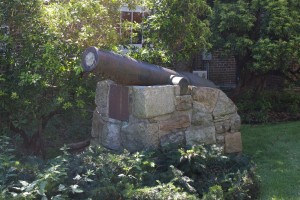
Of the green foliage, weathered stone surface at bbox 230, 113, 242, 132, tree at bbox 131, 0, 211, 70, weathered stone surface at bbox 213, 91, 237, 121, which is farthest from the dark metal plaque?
the green foliage

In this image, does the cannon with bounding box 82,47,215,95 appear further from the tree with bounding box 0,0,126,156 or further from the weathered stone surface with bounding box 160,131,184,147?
the tree with bounding box 0,0,126,156

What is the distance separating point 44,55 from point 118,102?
1122mm

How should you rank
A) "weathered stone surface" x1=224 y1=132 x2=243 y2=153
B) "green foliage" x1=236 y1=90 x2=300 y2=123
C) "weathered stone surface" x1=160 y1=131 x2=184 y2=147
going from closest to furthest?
"weathered stone surface" x1=160 y1=131 x2=184 y2=147 → "weathered stone surface" x1=224 y1=132 x2=243 y2=153 → "green foliage" x1=236 y1=90 x2=300 y2=123

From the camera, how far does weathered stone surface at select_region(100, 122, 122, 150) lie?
5.79 meters

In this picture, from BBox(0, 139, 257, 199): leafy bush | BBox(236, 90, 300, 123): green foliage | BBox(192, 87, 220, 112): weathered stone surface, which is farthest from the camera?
BBox(236, 90, 300, 123): green foliage

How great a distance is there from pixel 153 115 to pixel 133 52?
1.79 m

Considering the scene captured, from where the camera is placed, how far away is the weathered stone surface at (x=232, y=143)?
6.43 metres

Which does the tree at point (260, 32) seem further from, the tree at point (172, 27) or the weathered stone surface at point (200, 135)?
the weathered stone surface at point (200, 135)

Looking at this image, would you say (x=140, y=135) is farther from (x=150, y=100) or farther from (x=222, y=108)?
(x=222, y=108)

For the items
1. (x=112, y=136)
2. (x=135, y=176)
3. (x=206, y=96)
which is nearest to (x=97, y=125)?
(x=112, y=136)

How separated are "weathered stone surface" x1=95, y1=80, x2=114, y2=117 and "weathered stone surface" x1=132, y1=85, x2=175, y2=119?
0.52 meters

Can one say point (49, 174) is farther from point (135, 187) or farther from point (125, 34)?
point (125, 34)

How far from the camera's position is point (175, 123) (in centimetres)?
580

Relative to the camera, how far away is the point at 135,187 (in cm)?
449
